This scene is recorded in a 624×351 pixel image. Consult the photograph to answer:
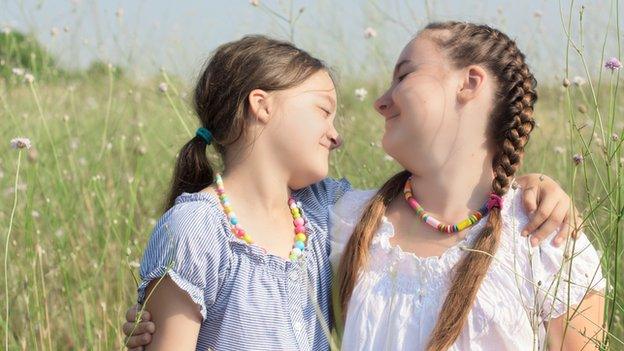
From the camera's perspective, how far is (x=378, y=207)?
230cm

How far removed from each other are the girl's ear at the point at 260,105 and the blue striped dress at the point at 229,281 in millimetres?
206

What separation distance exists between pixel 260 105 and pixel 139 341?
578mm

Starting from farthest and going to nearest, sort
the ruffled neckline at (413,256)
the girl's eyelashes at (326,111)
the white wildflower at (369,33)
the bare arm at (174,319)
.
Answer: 1. the white wildflower at (369,33)
2. the girl's eyelashes at (326,111)
3. the ruffled neckline at (413,256)
4. the bare arm at (174,319)

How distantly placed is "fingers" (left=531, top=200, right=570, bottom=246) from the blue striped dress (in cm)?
48

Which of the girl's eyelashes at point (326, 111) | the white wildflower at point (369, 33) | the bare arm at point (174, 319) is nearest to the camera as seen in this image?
the bare arm at point (174, 319)

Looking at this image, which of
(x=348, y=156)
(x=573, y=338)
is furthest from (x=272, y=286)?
(x=348, y=156)

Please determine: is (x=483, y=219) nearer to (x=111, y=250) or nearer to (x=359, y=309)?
(x=359, y=309)

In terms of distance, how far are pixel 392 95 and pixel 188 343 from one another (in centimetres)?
70

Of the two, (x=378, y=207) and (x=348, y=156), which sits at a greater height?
(x=378, y=207)

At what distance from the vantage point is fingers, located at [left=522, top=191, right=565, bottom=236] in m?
2.11

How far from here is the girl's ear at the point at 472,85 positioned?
7.25ft

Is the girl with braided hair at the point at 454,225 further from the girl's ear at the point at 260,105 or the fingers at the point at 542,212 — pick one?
the girl's ear at the point at 260,105

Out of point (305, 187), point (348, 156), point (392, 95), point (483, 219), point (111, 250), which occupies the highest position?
point (392, 95)

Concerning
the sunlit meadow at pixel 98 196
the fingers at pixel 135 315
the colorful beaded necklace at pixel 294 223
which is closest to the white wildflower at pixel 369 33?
the sunlit meadow at pixel 98 196
